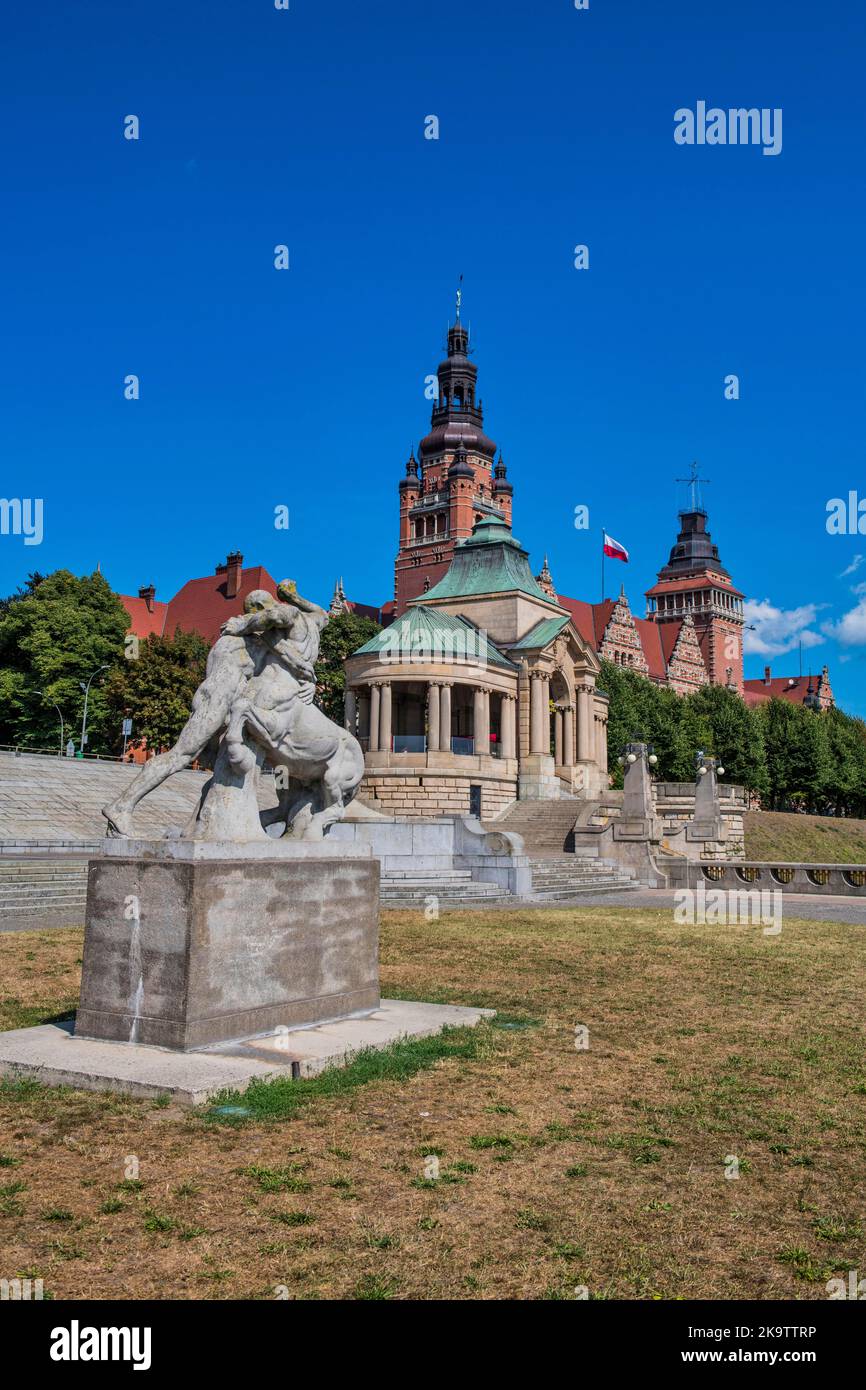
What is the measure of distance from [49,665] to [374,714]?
21.1m

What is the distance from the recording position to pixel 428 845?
89.6ft

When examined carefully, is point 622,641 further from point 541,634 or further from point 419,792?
point 419,792

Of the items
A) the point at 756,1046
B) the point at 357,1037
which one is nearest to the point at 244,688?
the point at 357,1037

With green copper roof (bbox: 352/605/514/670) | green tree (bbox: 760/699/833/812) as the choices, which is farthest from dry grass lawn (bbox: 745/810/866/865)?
green copper roof (bbox: 352/605/514/670)

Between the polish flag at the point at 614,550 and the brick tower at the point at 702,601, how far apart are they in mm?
51062

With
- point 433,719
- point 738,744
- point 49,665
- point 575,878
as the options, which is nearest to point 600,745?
point 433,719

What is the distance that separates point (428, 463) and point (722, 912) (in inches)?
3917

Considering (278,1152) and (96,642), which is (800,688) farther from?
(278,1152)

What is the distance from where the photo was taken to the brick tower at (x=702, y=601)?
132m

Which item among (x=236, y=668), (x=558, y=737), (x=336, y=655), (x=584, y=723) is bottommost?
(x=236, y=668)

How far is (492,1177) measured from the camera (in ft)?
17.8

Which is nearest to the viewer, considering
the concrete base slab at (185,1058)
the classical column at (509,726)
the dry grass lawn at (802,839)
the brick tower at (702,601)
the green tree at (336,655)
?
the concrete base slab at (185,1058)

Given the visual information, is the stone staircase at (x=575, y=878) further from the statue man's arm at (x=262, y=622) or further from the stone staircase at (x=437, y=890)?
the statue man's arm at (x=262, y=622)

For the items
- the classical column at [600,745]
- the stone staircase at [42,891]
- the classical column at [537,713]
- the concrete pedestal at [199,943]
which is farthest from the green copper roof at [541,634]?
the concrete pedestal at [199,943]
